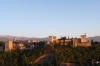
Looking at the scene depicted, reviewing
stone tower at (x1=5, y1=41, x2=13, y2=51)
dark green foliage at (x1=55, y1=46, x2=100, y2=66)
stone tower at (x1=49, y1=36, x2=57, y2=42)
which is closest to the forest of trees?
dark green foliage at (x1=55, y1=46, x2=100, y2=66)

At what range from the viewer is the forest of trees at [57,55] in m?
25.6

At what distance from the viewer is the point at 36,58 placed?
1063 inches

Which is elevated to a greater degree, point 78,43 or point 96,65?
point 78,43

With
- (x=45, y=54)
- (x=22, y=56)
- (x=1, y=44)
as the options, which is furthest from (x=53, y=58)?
(x=1, y=44)

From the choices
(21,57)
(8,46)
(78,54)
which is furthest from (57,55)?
(8,46)

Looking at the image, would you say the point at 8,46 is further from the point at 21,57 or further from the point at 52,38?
the point at 52,38

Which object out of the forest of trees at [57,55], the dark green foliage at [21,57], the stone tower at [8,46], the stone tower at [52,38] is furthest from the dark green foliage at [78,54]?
the stone tower at [8,46]

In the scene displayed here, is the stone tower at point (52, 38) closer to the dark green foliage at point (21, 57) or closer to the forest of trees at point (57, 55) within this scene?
the forest of trees at point (57, 55)

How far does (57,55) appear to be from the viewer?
26.1 metres

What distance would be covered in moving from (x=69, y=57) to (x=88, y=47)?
3.68 meters

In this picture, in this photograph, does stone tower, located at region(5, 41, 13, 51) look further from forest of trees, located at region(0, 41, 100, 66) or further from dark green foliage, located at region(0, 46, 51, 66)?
forest of trees, located at region(0, 41, 100, 66)

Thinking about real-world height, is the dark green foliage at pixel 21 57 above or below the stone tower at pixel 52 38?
below

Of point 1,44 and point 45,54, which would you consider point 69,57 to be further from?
point 1,44

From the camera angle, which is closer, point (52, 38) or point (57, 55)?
point (57, 55)
